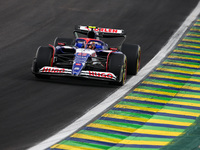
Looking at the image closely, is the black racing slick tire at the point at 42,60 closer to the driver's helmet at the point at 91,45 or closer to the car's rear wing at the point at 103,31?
the driver's helmet at the point at 91,45

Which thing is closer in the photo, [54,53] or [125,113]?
[125,113]

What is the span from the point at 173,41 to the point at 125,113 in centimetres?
1179

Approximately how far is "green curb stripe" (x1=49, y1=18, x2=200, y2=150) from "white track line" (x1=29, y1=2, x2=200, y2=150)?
0.25 meters

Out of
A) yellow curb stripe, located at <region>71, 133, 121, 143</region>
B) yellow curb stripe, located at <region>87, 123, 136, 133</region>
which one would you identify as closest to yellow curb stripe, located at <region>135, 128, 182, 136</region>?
yellow curb stripe, located at <region>87, 123, 136, 133</region>

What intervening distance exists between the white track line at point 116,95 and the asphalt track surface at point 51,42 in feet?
0.74

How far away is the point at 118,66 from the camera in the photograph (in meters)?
19.3

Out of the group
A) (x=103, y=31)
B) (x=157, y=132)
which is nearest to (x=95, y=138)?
(x=157, y=132)

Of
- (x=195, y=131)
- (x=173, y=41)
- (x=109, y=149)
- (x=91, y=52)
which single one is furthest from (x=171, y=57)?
(x=109, y=149)

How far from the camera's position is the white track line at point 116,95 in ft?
46.3

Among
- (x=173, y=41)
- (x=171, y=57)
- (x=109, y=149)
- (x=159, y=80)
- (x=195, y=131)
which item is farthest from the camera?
(x=173, y=41)

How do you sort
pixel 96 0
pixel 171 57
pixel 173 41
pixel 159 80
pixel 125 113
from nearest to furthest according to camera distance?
pixel 125 113
pixel 159 80
pixel 171 57
pixel 173 41
pixel 96 0

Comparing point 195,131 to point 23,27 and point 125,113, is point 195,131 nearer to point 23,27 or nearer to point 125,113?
point 125,113

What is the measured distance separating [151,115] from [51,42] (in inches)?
426

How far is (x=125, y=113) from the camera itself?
1662 centimetres
